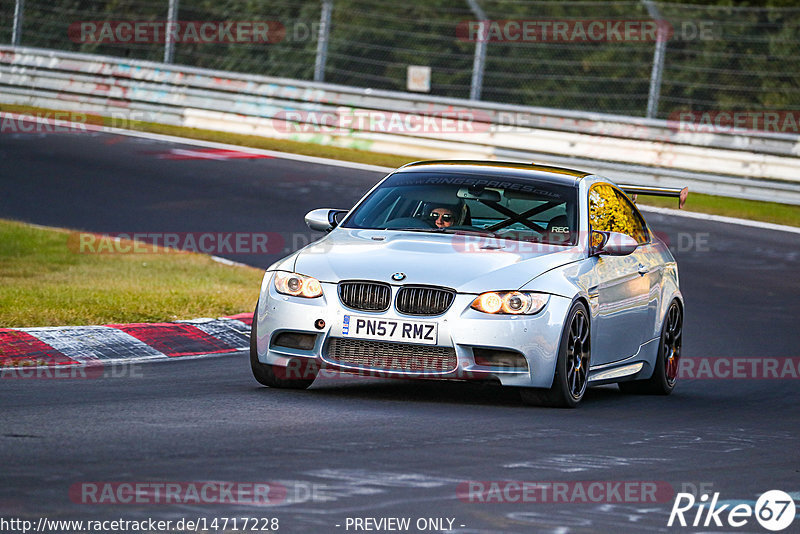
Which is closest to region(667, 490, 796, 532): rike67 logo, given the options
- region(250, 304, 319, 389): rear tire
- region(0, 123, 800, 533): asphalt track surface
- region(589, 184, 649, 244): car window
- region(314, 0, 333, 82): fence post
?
region(0, 123, 800, 533): asphalt track surface

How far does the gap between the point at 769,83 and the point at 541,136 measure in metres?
3.37

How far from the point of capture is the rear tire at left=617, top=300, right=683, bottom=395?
10391 mm

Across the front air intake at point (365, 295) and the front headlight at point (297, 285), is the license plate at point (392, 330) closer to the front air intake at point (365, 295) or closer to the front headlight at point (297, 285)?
the front air intake at point (365, 295)

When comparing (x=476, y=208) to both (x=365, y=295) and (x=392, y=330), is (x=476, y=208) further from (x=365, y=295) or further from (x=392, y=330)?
(x=392, y=330)

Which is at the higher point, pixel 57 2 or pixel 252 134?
pixel 57 2

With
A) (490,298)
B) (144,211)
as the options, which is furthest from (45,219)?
(490,298)

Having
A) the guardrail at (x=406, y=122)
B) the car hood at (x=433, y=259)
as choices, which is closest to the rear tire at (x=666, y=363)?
the car hood at (x=433, y=259)

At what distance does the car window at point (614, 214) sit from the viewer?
1001cm

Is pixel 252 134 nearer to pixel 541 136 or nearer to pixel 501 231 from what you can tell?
pixel 541 136

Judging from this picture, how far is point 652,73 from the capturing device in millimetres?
21984

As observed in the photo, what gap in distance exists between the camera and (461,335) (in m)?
8.37

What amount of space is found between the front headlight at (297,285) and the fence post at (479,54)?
14842 mm

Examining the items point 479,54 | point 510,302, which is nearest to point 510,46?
point 479,54

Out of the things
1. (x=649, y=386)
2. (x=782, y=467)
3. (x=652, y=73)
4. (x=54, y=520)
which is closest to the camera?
(x=54, y=520)
